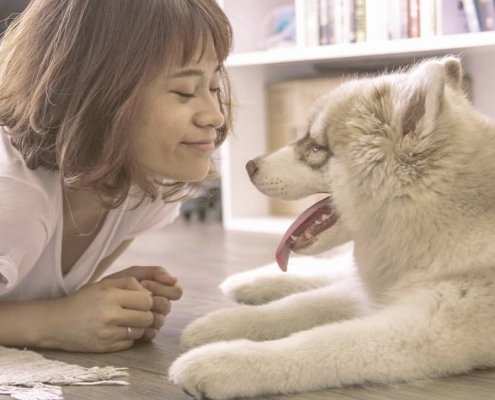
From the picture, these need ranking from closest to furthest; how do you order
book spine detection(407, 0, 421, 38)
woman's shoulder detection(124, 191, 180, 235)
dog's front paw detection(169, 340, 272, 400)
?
1. dog's front paw detection(169, 340, 272, 400)
2. woman's shoulder detection(124, 191, 180, 235)
3. book spine detection(407, 0, 421, 38)

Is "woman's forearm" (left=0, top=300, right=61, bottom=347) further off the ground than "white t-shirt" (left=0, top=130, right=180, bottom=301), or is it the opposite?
"white t-shirt" (left=0, top=130, right=180, bottom=301)

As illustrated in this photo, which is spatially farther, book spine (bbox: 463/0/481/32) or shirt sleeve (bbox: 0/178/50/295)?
book spine (bbox: 463/0/481/32)

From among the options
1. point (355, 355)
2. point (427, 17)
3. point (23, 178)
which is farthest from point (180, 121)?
point (427, 17)

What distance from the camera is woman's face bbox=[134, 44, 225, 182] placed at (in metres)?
1.38

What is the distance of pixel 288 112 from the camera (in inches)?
125

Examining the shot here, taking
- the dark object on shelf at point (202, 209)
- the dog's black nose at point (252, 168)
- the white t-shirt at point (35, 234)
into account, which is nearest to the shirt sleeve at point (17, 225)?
the white t-shirt at point (35, 234)

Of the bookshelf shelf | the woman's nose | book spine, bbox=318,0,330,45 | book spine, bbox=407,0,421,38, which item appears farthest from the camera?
book spine, bbox=318,0,330,45

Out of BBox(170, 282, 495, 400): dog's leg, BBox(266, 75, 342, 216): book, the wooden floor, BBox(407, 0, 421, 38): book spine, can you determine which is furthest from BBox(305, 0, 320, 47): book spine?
BBox(170, 282, 495, 400): dog's leg

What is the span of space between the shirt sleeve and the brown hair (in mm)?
60

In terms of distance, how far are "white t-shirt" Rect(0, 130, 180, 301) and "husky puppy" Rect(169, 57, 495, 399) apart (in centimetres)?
31

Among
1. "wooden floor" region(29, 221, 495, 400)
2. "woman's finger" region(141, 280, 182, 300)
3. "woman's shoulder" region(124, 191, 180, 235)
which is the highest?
"woman's shoulder" region(124, 191, 180, 235)

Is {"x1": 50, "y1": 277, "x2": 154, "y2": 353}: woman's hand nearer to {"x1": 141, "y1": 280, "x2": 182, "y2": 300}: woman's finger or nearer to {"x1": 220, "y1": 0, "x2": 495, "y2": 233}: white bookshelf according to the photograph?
{"x1": 141, "y1": 280, "x2": 182, "y2": 300}: woman's finger

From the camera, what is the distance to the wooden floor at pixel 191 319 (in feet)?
3.67

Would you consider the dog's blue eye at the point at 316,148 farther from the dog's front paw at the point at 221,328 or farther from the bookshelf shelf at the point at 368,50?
the bookshelf shelf at the point at 368,50
